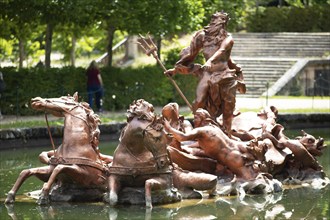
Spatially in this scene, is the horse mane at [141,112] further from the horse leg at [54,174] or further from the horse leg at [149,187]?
the horse leg at [54,174]

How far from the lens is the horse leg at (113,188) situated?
15.2 meters

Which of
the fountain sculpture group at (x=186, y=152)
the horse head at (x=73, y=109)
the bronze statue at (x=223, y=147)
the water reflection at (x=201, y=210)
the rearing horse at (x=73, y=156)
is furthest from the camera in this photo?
the bronze statue at (x=223, y=147)

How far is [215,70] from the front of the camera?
723 inches

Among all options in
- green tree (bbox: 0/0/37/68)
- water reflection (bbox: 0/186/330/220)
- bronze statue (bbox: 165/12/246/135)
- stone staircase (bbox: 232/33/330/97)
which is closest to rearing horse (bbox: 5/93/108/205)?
water reflection (bbox: 0/186/330/220)

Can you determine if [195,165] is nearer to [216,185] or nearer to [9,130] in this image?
[216,185]

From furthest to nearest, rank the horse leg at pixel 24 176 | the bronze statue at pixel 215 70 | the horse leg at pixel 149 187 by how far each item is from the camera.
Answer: the bronze statue at pixel 215 70 → the horse leg at pixel 24 176 → the horse leg at pixel 149 187

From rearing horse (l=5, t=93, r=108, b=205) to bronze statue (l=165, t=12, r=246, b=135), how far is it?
9.47ft

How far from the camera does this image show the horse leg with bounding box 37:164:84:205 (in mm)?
15352

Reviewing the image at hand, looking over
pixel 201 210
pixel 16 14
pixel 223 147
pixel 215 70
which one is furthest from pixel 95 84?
pixel 201 210

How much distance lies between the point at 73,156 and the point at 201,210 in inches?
77.5

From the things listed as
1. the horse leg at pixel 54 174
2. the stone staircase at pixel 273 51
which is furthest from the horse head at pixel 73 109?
the stone staircase at pixel 273 51

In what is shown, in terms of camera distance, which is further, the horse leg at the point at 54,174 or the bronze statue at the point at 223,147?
the bronze statue at the point at 223,147

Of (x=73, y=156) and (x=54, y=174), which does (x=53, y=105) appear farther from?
(x=54, y=174)

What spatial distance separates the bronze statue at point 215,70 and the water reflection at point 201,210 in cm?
256
